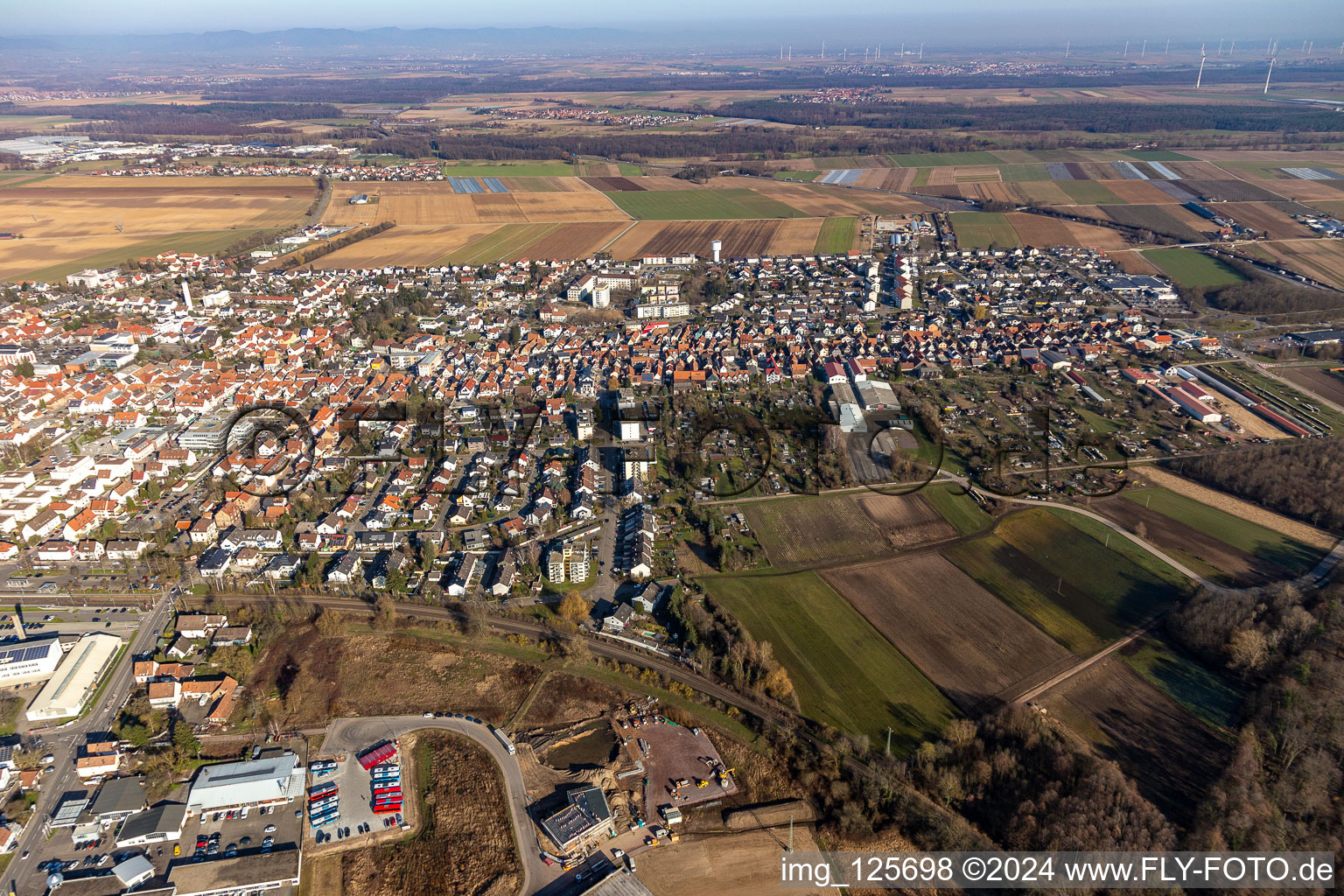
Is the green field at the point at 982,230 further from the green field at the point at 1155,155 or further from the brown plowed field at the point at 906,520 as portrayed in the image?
the brown plowed field at the point at 906,520

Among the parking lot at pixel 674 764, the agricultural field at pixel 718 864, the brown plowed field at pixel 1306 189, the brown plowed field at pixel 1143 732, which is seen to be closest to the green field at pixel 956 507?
the brown plowed field at pixel 1143 732

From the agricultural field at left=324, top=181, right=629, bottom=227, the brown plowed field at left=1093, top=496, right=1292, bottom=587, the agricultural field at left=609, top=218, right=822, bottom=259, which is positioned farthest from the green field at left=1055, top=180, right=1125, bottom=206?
the brown plowed field at left=1093, top=496, right=1292, bottom=587

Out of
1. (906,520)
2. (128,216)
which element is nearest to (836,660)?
(906,520)

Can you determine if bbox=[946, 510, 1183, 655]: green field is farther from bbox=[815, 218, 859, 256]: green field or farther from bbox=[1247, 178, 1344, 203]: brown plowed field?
bbox=[1247, 178, 1344, 203]: brown plowed field

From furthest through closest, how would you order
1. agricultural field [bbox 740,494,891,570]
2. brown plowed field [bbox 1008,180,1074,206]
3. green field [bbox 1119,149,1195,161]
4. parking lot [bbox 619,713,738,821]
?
1. green field [bbox 1119,149,1195,161]
2. brown plowed field [bbox 1008,180,1074,206]
3. agricultural field [bbox 740,494,891,570]
4. parking lot [bbox 619,713,738,821]

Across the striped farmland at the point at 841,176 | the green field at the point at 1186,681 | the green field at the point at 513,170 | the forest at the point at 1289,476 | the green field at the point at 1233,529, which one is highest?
the green field at the point at 513,170

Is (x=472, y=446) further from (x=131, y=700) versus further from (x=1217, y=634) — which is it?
(x=1217, y=634)
